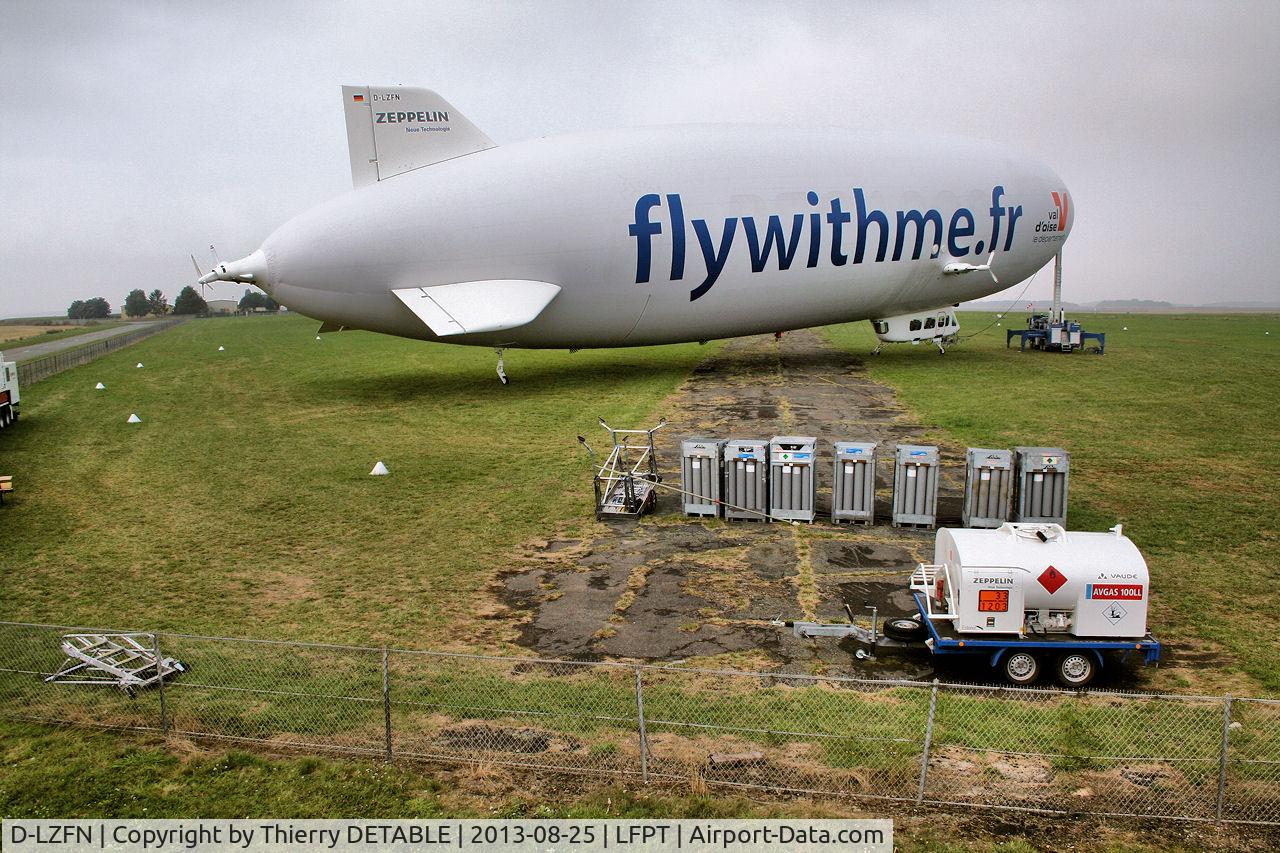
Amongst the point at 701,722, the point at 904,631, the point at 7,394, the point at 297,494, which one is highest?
the point at 7,394

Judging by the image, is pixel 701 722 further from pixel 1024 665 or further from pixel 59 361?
pixel 59 361

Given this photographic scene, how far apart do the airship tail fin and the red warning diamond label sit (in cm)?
2519

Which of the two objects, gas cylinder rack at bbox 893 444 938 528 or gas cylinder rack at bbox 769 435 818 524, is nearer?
gas cylinder rack at bbox 893 444 938 528

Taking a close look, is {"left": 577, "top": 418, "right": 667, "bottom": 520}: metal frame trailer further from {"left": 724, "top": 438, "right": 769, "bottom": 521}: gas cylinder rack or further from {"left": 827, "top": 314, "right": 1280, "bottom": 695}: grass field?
Result: {"left": 827, "top": 314, "right": 1280, "bottom": 695}: grass field

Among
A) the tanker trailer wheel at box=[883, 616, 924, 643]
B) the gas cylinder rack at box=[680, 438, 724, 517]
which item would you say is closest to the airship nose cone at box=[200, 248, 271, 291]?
the gas cylinder rack at box=[680, 438, 724, 517]

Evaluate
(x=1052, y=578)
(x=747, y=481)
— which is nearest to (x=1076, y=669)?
(x=1052, y=578)

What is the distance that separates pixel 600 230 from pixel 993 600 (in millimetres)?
21365

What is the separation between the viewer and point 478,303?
28.5m

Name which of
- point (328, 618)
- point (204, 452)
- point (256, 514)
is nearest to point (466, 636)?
point (328, 618)

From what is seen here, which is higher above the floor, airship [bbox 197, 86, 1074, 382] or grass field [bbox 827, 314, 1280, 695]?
airship [bbox 197, 86, 1074, 382]

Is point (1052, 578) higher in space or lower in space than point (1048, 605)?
higher

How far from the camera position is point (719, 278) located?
3127 centimetres

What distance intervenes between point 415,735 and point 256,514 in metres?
11.1

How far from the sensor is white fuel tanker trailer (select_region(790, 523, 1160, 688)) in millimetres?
10445
